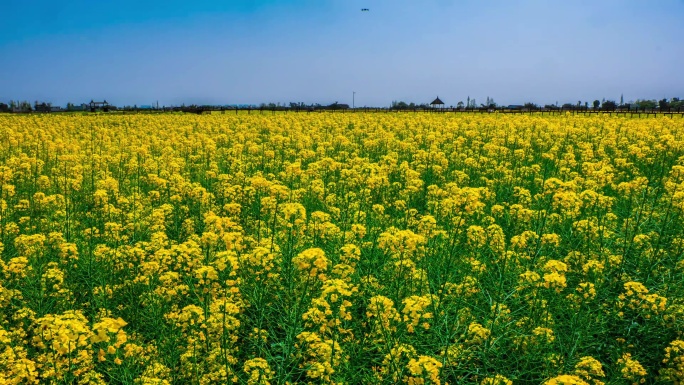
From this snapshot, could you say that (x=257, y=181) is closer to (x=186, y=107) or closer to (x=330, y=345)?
(x=330, y=345)

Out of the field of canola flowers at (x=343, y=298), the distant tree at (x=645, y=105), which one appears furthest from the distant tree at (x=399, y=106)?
the field of canola flowers at (x=343, y=298)

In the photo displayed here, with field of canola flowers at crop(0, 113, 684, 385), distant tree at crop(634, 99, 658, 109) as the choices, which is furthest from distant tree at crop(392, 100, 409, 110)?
field of canola flowers at crop(0, 113, 684, 385)

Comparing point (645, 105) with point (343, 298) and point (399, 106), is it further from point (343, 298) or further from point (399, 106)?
point (343, 298)

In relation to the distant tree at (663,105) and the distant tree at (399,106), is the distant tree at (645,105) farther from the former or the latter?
the distant tree at (399,106)

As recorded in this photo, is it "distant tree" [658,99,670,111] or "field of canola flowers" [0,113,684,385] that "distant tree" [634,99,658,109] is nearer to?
"distant tree" [658,99,670,111]

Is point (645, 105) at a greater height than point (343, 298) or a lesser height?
greater

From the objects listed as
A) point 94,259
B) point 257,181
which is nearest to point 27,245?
point 94,259

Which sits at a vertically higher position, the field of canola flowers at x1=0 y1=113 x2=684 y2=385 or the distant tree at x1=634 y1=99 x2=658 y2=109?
the distant tree at x1=634 y1=99 x2=658 y2=109

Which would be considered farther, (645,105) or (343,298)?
(645,105)

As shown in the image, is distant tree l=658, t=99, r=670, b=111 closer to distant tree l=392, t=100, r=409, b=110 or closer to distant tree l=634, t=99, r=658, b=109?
distant tree l=634, t=99, r=658, b=109

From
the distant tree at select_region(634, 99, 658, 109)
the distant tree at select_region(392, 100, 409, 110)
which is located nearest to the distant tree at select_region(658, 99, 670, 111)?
the distant tree at select_region(634, 99, 658, 109)

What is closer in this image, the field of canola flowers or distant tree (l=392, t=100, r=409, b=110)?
the field of canola flowers

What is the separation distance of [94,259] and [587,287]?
6697mm

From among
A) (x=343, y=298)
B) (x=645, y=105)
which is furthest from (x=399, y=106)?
(x=343, y=298)
